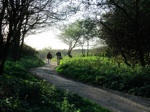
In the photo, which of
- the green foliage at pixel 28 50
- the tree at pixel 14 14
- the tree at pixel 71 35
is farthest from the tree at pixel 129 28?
the tree at pixel 71 35

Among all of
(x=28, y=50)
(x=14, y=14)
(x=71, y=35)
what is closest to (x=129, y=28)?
(x=14, y=14)

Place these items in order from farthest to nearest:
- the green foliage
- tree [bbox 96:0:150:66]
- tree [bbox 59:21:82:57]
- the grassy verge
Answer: tree [bbox 59:21:82:57] < the green foliage < tree [bbox 96:0:150:66] < the grassy verge

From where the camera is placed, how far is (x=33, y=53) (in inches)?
1533

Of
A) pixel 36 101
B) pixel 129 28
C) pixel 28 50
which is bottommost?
pixel 36 101

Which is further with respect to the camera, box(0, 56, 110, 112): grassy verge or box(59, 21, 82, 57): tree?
box(59, 21, 82, 57): tree

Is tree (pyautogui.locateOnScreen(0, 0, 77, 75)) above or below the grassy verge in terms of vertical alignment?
above

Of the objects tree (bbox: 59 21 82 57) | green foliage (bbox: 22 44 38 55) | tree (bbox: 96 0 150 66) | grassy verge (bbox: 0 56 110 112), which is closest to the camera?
grassy verge (bbox: 0 56 110 112)

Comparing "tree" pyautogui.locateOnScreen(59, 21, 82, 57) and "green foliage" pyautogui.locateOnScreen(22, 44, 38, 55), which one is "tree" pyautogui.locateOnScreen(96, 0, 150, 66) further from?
"tree" pyautogui.locateOnScreen(59, 21, 82, 57)

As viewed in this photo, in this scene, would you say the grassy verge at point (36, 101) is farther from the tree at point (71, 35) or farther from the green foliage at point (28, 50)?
the tree at point (71, 35)

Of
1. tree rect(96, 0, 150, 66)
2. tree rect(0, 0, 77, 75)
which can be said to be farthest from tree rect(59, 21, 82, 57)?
tree rect(0, 0, 77, 75)

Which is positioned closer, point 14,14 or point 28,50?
point 14,14

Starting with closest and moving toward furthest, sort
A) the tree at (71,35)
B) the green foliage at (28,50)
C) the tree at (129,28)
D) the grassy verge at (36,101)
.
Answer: the grassy verge at (36,101), the tree at (129,28), the green foliage at (28,50), the tree at (71,35)

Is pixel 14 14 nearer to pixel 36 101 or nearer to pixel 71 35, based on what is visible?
pixel 36 101

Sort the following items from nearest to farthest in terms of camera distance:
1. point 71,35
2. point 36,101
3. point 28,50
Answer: point 36,101 → point 28,50 → point 71,35
